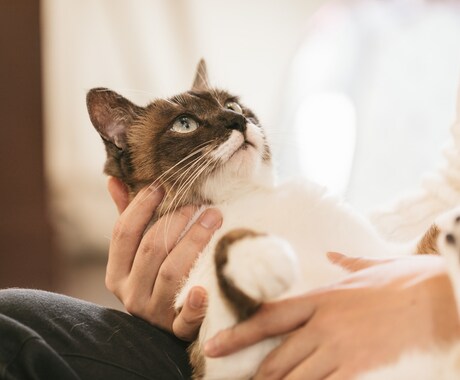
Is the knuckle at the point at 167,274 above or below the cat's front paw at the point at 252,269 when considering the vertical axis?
below

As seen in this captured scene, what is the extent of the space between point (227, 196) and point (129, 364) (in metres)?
0.49

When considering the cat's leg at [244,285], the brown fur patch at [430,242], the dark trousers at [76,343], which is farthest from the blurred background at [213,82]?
the cat's leg at [244,285]

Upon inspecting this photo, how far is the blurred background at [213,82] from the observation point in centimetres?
272

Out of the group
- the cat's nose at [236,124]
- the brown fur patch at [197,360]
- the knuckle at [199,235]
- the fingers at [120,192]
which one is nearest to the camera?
the brown fur patch at [197,360]

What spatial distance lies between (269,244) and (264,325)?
16cm

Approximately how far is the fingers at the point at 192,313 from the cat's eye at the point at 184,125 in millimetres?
489

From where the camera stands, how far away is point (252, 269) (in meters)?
0.91

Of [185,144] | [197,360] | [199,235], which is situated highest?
[185,144]

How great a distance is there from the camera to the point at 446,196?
5.31 ft

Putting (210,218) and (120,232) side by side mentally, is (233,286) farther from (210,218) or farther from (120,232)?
(120,232)

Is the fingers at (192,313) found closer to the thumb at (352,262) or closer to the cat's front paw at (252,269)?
the cat's front paw at (252,269)

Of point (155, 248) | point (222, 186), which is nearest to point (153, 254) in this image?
point (155, 248)

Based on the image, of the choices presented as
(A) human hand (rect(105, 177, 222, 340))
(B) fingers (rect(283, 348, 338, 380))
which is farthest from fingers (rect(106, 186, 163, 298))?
(B) fingers (rect(283, 348, 338, 380))

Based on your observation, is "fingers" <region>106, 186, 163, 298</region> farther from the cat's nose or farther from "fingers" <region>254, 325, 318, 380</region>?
"fingers" <region>254, 325, 318, 380</region>
